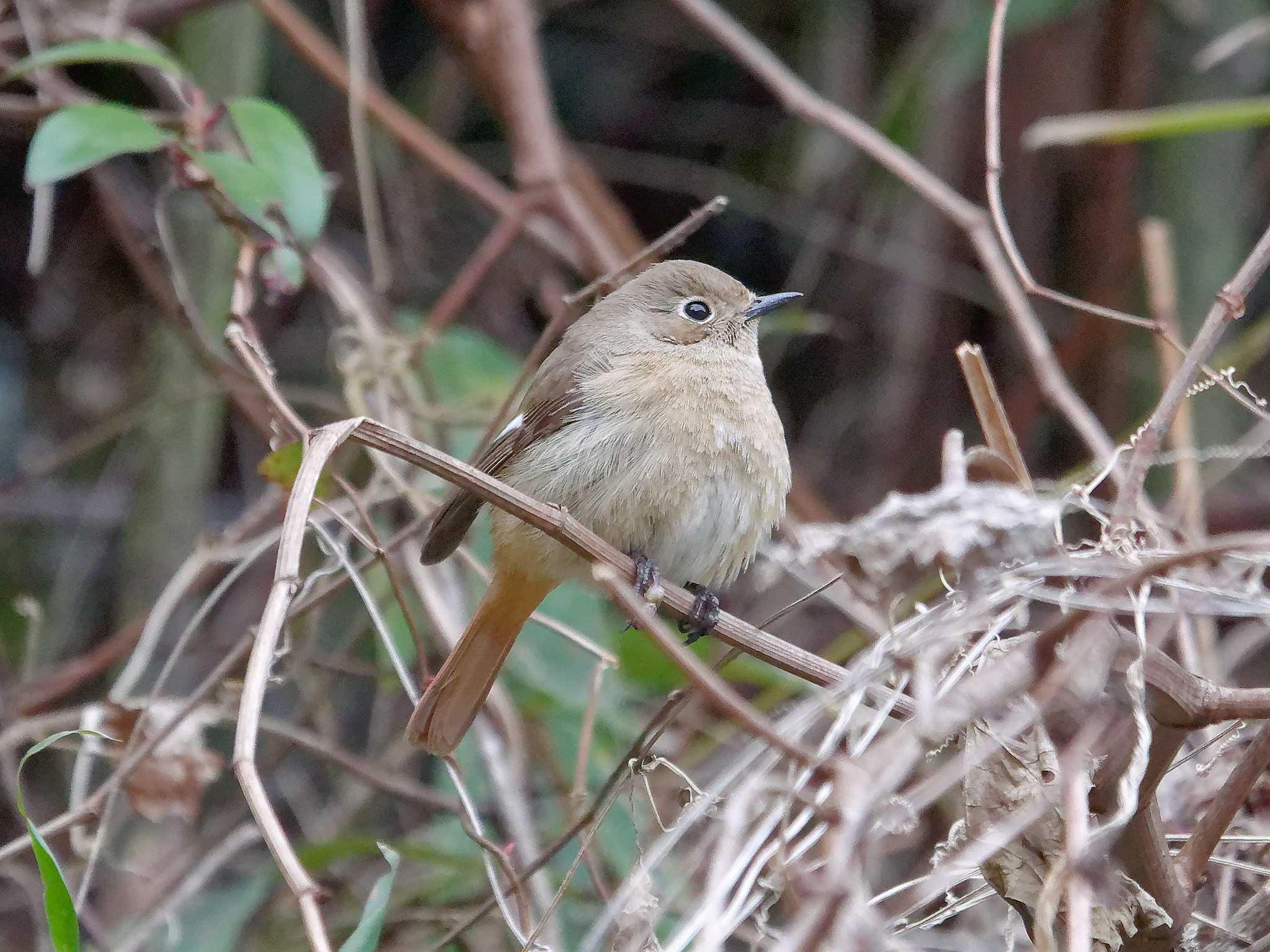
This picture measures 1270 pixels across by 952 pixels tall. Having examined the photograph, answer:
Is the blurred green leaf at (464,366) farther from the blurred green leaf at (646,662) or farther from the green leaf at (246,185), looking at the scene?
the green leaf at (246,185)

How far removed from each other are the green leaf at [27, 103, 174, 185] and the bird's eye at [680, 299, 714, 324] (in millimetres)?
1237

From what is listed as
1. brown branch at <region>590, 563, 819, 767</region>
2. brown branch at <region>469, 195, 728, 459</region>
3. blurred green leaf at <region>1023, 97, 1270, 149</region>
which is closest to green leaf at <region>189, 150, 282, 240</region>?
brown branch at <region>469, 195, 728, 459</region>

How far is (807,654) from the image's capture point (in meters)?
1.92

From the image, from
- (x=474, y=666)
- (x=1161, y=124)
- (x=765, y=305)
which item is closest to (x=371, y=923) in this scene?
(x=474, y=666)

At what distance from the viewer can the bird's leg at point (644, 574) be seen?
2.63 m

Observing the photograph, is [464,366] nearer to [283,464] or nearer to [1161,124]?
[283,464]

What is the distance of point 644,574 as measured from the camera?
108 inches

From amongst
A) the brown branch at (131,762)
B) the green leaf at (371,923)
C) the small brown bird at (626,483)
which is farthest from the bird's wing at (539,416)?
the green leaf at (371,923)

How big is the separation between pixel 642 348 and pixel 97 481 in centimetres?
253

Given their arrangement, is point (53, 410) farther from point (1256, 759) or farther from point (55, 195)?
point (1256, 759)

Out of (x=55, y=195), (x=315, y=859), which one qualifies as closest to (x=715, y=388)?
(x=315, y=859)

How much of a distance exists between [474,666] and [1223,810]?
59.6 inches

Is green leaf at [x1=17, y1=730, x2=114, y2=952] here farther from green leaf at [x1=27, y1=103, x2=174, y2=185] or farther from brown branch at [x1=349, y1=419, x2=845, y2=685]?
green leaf at [x1=27, y1=103, x2=174, y2=185]

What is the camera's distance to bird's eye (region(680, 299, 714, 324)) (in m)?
3.38
